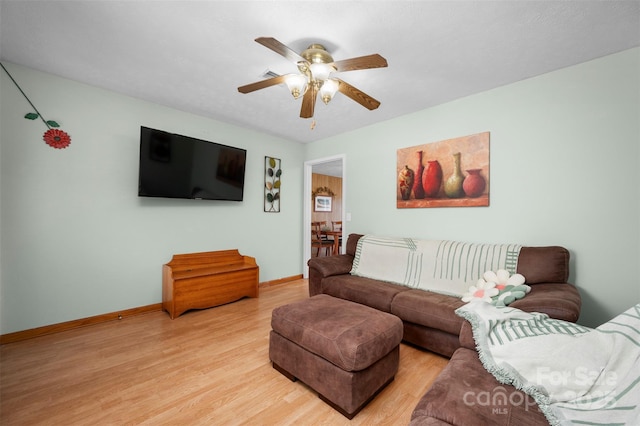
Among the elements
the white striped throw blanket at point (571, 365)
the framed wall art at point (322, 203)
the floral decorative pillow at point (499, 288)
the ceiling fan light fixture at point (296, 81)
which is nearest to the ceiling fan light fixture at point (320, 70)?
the ceiling fan light fixture at point (296, 81)

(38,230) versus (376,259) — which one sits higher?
(38,230)

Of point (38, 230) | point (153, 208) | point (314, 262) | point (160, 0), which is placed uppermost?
point (160, 0)

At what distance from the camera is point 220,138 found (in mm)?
3553

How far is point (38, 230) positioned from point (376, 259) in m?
3.31

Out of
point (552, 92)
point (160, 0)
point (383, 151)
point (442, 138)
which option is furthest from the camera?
point (383, 151)

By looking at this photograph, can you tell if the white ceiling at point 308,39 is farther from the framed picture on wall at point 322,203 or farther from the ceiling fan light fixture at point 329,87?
the framed picture on wall at point 322,203

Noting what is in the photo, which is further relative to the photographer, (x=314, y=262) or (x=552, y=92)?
(x=314, y=262)

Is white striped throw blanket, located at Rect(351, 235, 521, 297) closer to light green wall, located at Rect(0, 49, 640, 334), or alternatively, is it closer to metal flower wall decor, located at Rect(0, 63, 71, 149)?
light green wall, located at Rect(0, 49, 640, 334)

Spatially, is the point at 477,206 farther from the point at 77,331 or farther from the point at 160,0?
the point at 77,331

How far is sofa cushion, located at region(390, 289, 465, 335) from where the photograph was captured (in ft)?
6.42

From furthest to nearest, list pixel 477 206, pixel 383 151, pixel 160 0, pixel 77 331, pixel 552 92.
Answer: pixel 383 151, pixel 477 206, pixel 77 331, pixel 552 92, pixel 160 0

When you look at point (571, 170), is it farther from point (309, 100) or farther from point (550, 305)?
point (309, 100)

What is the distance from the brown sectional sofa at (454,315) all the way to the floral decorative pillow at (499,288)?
0.07 metres

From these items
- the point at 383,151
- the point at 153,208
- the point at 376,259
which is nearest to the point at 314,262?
the point at 376,259
